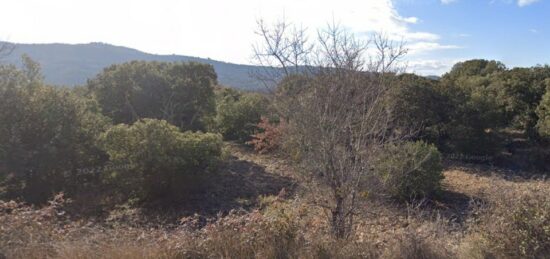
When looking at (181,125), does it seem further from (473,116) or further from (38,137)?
(473,116)

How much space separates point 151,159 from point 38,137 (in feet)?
7.25

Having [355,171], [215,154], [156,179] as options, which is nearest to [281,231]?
[355,171]

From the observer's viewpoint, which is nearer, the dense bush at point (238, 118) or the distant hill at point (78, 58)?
the dense bush at point (238, 118)

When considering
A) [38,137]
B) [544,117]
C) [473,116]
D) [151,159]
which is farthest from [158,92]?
[544,117]

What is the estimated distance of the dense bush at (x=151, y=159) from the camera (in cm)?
807

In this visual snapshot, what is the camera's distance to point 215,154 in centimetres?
920

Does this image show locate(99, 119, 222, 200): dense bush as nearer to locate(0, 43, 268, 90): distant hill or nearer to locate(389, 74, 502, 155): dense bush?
locate(389, 74, 502, 155): dense bush

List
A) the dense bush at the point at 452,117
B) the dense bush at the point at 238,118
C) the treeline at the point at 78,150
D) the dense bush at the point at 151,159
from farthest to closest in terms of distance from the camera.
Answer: the dense bush at the point at 238,118, the dense bush at the point at 452,117, the dense bush at the point at 151,159, the treeline at the point at 78,150

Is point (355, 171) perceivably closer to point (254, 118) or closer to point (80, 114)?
point (80, 114)

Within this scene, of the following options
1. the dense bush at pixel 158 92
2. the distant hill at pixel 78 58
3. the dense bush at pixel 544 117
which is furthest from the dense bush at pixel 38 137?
the distant hill at pixel 78 58

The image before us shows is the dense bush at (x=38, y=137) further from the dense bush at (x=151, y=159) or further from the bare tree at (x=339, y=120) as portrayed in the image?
the bare tree at (x=339, y=120)

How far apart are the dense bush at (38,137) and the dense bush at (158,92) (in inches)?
190

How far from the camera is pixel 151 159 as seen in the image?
7.99 meters

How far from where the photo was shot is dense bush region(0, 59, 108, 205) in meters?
7.77
